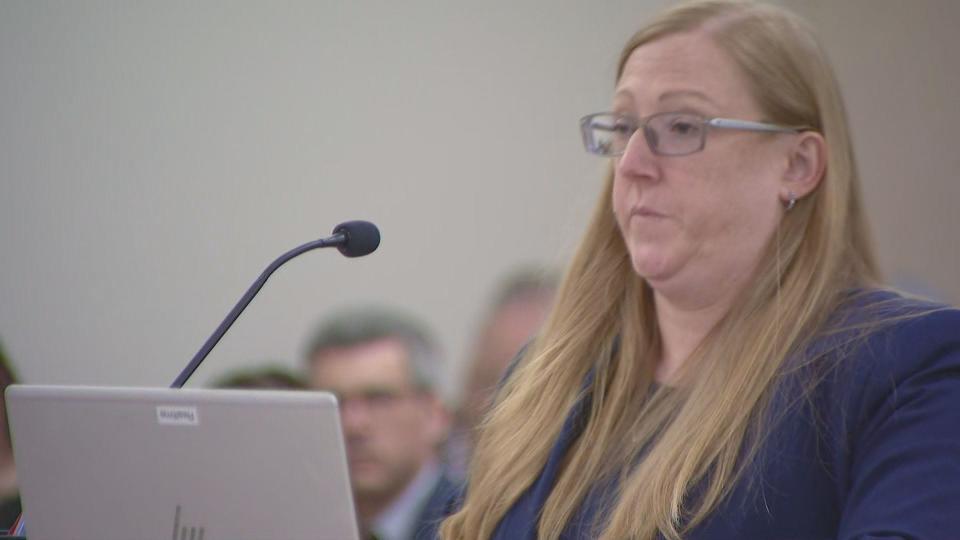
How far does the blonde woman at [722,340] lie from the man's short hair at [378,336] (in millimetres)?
1925

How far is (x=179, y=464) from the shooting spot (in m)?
1.45

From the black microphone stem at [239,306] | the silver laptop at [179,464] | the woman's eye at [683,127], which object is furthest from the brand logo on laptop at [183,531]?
the woman's eye at [683,127]

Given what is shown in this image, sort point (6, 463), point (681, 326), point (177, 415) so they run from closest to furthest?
point (177, 415) → point (681, 326) → point (6, 463)

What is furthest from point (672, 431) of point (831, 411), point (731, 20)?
point (731, 20)

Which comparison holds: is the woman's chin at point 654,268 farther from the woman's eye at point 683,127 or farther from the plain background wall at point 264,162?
the plain background wall at point 264,162

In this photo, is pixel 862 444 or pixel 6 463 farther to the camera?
pixel 6 463

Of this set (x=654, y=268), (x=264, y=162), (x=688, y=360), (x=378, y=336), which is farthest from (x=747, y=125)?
(x=264, y=162)

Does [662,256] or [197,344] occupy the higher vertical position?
[662,256]

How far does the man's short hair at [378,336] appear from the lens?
3893 mm

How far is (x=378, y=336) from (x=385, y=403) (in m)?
0.23

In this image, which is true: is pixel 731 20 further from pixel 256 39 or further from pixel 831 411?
pixel 256 39

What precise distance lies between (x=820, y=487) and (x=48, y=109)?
2.87 metres

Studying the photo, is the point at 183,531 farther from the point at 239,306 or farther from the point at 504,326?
the point at 504,326

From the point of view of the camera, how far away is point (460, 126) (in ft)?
14.2
